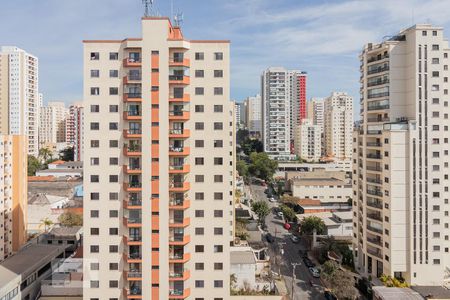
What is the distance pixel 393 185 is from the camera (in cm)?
3300

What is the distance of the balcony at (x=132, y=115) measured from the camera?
24.5 meters

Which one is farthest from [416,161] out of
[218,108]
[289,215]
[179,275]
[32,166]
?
[32,166]

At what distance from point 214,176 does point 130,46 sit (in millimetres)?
10286

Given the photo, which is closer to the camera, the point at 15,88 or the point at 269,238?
the point at 269,238

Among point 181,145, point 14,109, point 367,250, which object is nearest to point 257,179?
point 367,250

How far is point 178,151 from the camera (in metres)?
24.9

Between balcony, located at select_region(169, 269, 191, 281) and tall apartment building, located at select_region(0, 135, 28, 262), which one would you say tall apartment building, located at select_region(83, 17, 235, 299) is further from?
tall apartment building, located at select_region(0, 135, 28, 262)

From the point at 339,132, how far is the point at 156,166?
3771 inches

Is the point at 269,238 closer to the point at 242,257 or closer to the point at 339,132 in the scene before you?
the point at 242,257

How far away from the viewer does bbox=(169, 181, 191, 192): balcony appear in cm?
2477

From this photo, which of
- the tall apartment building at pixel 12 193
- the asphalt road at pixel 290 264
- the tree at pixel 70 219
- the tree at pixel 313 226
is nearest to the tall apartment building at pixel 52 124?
the tree at pixel 70 219

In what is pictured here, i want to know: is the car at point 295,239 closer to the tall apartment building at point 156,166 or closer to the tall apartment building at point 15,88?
the tall apartment building at point 156,166

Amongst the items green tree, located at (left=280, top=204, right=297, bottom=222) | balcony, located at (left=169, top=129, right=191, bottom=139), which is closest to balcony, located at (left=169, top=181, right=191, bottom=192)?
balcony, located at (left=169, top=129, right=191, bottom=139)

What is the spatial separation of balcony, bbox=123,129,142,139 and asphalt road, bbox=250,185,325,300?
19556mm
